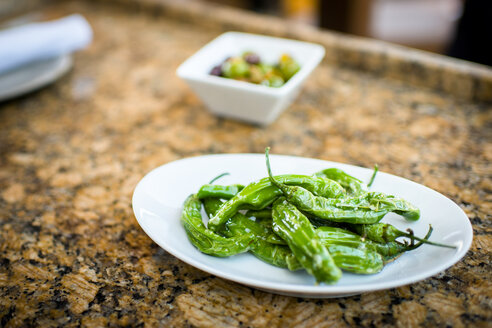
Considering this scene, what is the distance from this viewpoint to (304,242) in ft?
2.49

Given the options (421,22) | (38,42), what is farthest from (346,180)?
(421,22)

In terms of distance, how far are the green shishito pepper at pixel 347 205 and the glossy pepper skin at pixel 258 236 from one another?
0.28 ft

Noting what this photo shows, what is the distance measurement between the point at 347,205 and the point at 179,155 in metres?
0.61

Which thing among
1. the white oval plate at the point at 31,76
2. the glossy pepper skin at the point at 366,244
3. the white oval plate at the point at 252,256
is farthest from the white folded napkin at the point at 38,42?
the glossy pepper skin at the point at 366,244

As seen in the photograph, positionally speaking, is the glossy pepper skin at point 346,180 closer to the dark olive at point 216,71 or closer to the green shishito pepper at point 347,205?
the green shishito pepper at point 347,205

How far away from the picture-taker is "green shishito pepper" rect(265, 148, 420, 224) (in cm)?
81

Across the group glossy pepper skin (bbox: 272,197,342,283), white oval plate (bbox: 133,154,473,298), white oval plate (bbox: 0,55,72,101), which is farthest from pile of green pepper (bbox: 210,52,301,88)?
white oval plate (bbox: 0,55,72,101)

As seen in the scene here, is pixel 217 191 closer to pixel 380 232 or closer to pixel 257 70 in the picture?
pixel 380 232

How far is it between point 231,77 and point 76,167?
543mm

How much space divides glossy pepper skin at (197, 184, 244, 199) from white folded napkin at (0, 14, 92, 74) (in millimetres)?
1005

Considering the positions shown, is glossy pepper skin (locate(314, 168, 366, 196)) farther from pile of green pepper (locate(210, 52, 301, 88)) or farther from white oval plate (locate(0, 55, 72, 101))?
white oval plate (locate(0, 55, 72, 101))

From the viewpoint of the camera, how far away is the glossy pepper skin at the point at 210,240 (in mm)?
814

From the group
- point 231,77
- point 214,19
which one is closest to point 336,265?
point 231,77

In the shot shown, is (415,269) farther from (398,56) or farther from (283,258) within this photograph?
(398,56)
